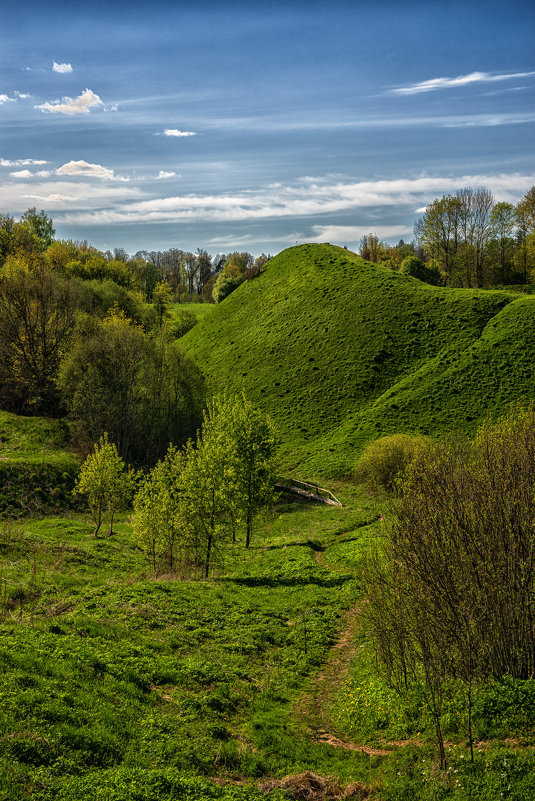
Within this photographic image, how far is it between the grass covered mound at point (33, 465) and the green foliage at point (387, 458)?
27.7m

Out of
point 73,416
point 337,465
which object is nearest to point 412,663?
point 337,465

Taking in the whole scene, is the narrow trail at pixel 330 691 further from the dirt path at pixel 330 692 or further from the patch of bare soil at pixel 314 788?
the patch of bare soil at pixel 314 788

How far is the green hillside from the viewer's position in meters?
60.9

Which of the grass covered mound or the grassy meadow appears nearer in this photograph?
the grassy meadow

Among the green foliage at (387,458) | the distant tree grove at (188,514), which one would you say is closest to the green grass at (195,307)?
the green foliage at (387,458)

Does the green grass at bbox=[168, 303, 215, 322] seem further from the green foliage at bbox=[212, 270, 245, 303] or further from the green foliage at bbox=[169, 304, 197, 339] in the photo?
the green foliage at bbox=[212, 270, 245, 303]

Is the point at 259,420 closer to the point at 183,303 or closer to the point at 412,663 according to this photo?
the point at 412,663

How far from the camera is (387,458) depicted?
159ft

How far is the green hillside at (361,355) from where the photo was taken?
200ft

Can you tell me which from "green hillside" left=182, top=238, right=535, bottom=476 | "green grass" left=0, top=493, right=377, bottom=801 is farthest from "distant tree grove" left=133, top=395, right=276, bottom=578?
"green hillside" left=182, top=238, right=535, bottom=476

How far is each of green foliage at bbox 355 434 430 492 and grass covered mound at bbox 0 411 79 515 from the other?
27707 mm

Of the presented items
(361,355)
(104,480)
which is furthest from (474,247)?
(104,480)

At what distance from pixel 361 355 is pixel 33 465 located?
4575 centimetres

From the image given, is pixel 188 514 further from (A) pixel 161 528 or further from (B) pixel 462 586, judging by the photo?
(B) pixel 462 586
